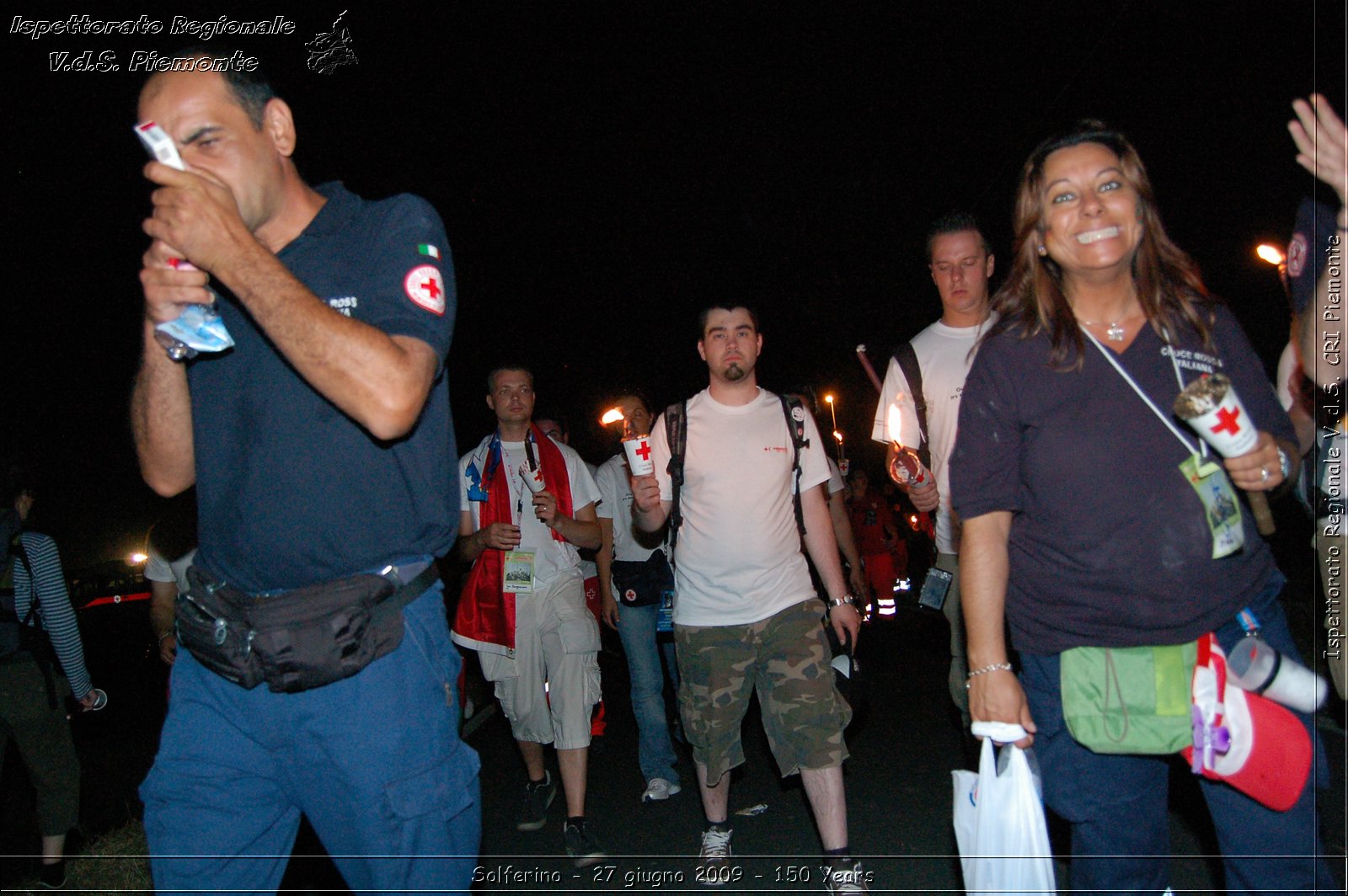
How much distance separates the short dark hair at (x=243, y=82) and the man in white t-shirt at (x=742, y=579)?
286 centimetres

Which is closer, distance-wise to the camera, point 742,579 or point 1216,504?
point 1216,504

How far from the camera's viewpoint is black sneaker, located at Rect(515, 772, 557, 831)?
18.7 ft

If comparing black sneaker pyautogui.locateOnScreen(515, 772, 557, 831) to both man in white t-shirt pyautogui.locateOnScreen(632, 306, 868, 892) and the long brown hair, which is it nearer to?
man in white t-shirt pyautogui.locateOnScreen(632, 306, 868, 892)

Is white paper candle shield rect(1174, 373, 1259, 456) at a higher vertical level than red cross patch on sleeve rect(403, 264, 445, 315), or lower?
lower

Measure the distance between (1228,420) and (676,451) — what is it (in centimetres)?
290

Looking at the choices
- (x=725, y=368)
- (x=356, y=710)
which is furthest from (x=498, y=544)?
(x=356, y=710)

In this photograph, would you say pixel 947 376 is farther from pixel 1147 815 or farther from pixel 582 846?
pixel 582 846

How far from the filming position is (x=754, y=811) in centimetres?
566

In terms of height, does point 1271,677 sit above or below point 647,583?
above

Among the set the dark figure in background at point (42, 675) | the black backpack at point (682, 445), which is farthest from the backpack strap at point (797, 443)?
the dark figure in background at point (42, 675)

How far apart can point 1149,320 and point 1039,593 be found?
0.84 m

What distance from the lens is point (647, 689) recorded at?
627 cm

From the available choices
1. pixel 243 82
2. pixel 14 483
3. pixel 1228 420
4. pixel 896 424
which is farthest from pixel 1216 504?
pixel 14 483

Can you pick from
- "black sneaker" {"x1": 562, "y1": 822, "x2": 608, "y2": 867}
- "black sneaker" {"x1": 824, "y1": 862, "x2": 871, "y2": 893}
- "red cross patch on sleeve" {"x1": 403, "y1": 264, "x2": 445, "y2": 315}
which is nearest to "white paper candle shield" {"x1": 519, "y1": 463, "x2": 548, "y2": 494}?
"black sneaker" {"x1": 562, "y1": 822, "x2": 608, "y2": 867}
